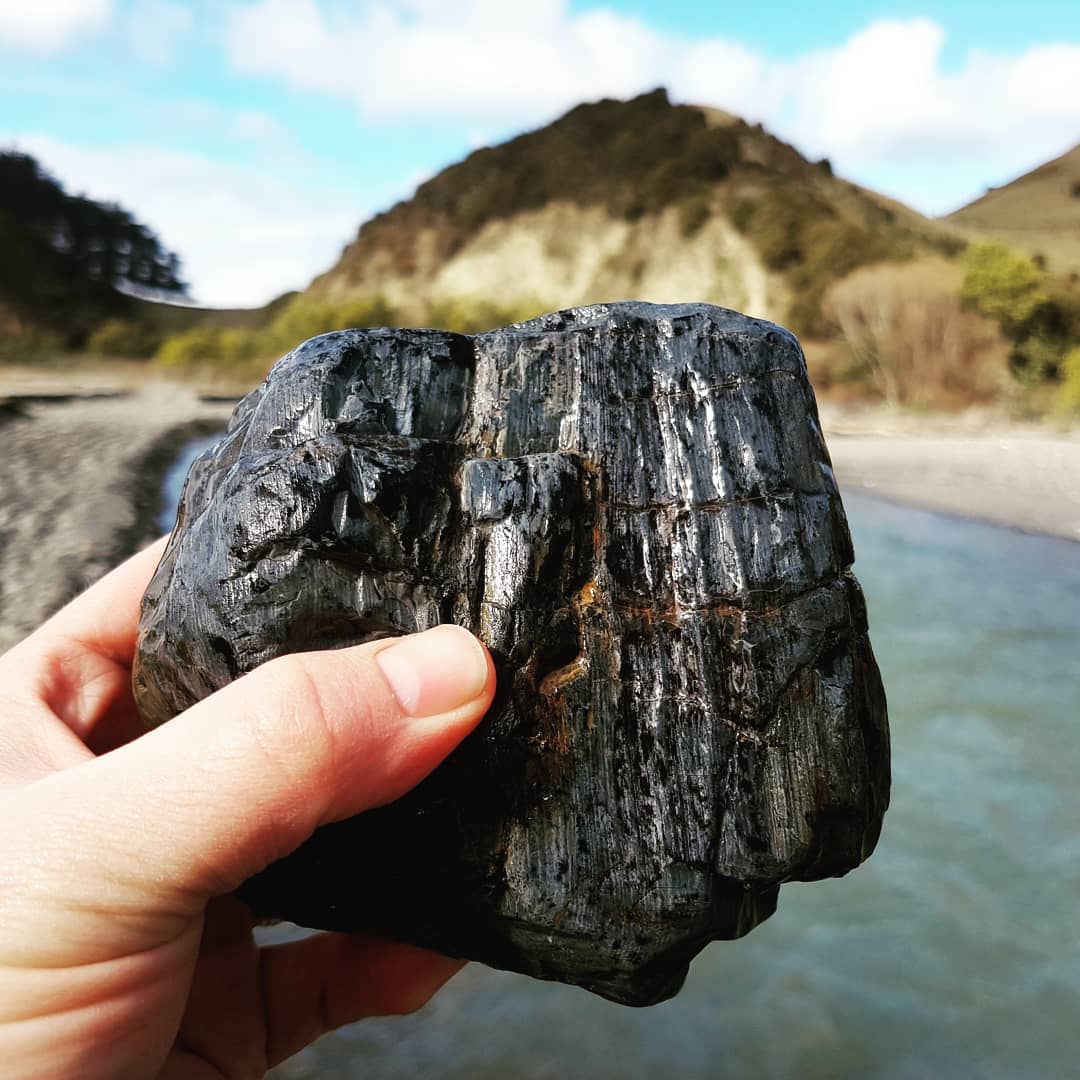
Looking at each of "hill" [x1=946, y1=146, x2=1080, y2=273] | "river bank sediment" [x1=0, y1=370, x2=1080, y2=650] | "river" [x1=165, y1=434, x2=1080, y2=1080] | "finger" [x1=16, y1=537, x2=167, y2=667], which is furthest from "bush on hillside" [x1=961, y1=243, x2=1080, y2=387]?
"finger" [x1=16, y1=537, x2=167, y2=667]

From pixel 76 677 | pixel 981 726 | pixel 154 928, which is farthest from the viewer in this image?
pixel 981 726

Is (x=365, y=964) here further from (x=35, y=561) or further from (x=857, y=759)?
(x=35, y=561)

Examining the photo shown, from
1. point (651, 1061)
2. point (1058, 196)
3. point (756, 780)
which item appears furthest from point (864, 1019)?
point (1058, 196)

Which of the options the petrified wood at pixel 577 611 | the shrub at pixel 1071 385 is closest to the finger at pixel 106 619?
the petrified wood at pixel 577 611

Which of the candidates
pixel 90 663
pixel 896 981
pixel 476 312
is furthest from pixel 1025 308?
pixel 90 663

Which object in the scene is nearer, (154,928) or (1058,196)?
(154,928)

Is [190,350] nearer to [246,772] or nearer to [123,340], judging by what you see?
[123,340]

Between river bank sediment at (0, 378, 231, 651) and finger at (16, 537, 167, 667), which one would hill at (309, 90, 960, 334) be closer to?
river bank sediment at (0, 378, 231, 651)

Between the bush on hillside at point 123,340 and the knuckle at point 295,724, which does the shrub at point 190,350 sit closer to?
the bush on hillside at point 123,340
